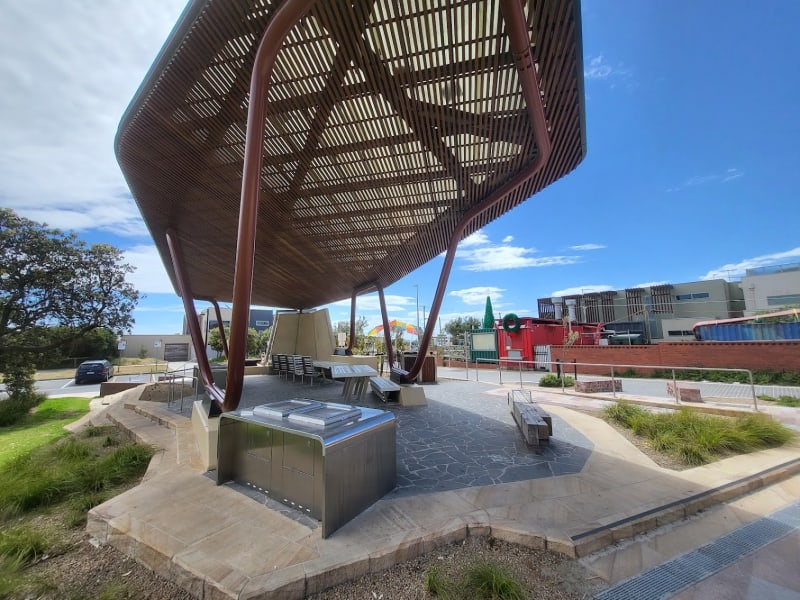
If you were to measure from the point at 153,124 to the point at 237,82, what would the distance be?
1.82m

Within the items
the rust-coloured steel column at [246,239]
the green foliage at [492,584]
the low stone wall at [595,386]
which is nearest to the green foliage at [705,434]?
the green foliage at [492,584]

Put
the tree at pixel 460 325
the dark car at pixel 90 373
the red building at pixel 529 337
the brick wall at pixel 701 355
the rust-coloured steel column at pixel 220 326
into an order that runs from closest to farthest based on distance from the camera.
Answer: the brick wall at pixel 701 355 < the rust-coloured steel column at pixel 220 326 < the red building at pixel 529 337 < the dark car at pixel 90 373 < the tree at pixel 460 325

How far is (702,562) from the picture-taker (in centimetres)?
266

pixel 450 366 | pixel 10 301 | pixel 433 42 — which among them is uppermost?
pixel 433 42

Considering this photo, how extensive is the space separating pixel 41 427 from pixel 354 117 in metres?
13.6

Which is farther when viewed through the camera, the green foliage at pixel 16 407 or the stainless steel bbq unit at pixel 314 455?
the green foliage at pixel 16 407

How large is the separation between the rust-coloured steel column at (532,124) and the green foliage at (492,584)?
16.9ft

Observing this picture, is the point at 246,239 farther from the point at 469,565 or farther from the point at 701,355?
the point at 701,355

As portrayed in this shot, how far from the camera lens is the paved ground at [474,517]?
2.47 m

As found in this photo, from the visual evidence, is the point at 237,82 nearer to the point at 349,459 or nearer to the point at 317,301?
the point at 349,459

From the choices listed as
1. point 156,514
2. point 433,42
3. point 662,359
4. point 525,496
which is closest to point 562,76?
point 433,42

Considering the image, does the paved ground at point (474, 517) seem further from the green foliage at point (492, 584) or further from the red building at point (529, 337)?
the red building at point (529, 337)

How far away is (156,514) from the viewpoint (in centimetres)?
321

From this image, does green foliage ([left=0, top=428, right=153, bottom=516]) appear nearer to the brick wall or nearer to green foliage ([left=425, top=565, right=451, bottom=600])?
green foliage ([left=425, top=565, right=451, bottom=600])
